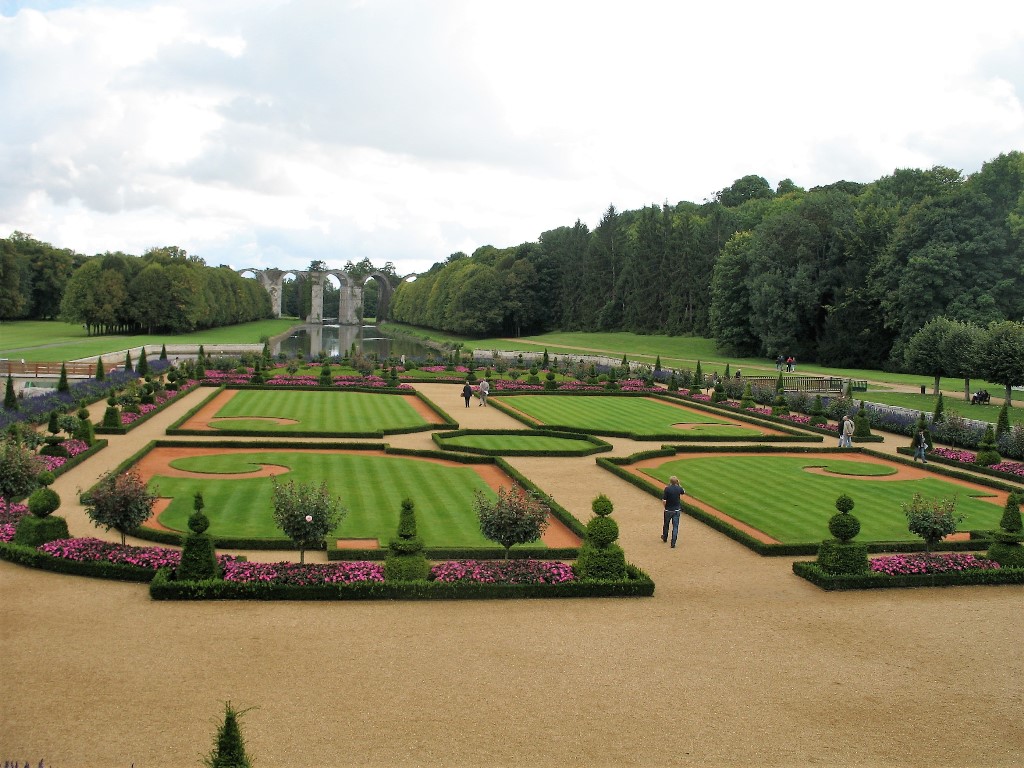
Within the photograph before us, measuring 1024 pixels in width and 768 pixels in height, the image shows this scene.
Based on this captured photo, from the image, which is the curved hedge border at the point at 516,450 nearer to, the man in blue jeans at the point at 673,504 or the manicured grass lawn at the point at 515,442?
the manicured grass lawn at the point at 515,442

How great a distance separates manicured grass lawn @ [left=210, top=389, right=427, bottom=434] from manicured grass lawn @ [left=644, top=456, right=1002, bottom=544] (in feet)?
36.8

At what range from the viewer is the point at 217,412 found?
112ft

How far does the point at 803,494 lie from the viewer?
21859 mm

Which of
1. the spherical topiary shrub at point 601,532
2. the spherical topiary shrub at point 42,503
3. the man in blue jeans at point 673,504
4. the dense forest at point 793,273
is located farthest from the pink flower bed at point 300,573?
the dense forest at point 793,273

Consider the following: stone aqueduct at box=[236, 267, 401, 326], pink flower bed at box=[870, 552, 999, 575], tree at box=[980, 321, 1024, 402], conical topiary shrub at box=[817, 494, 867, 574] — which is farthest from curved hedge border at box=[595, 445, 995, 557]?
stone aqueduct at box=[236, 267, 401, 326]

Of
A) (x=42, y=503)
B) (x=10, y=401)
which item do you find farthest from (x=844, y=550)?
(x=10, y=401)

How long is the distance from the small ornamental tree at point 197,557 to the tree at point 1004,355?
33.5m

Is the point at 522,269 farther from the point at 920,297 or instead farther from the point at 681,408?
the point at 681,408

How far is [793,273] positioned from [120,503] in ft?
212

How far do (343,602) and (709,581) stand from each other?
A: 595 centimetres

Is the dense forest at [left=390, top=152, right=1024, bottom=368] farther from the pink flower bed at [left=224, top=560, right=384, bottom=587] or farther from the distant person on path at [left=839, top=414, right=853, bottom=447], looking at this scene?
the pink flower bed at [left=224, top=560, right=384, bottom=587]

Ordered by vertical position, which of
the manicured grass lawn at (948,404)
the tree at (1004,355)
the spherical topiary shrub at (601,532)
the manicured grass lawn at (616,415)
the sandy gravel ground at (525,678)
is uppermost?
the tree at (1004,355)

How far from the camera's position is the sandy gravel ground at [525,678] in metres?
8.77

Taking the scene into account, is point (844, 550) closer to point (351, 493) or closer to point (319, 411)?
point (351, 493)
